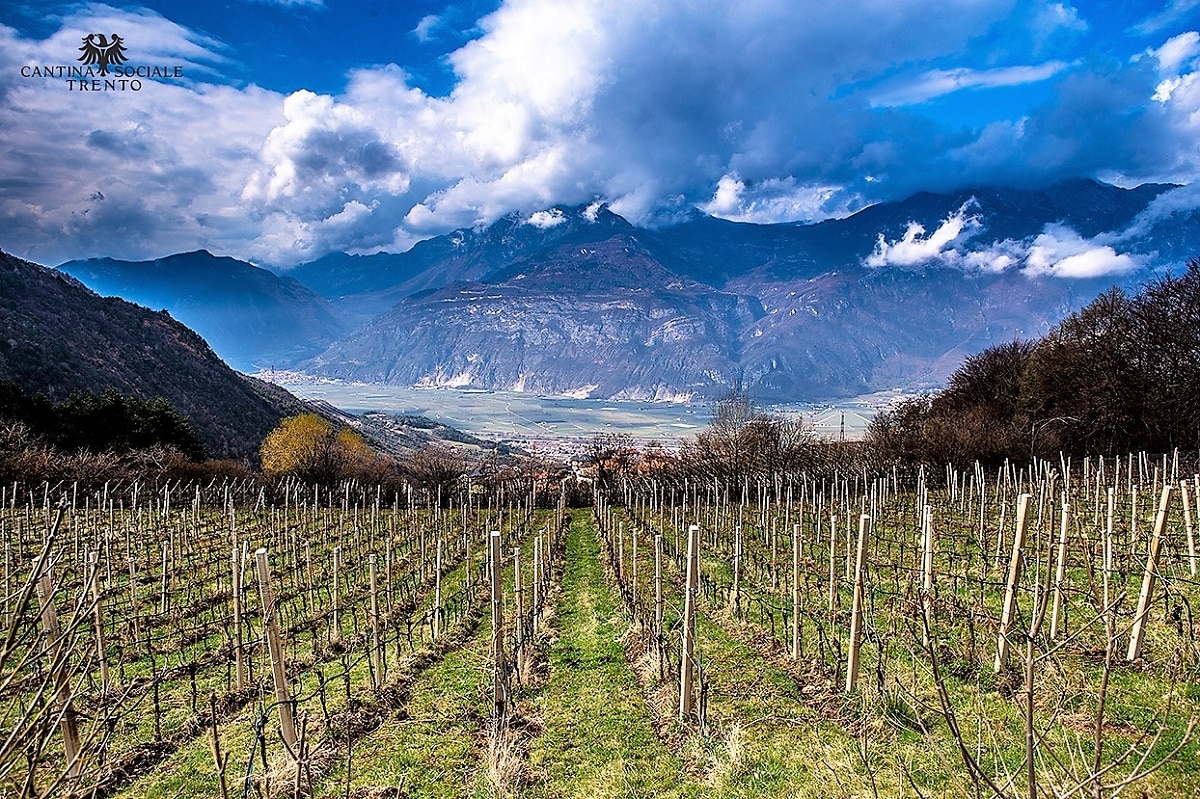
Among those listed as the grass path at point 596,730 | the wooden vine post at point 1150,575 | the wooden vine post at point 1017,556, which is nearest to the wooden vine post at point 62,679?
the grass path at point 596,730

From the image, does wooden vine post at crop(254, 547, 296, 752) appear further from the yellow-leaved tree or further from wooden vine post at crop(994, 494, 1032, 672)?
the yellow-leaved tree

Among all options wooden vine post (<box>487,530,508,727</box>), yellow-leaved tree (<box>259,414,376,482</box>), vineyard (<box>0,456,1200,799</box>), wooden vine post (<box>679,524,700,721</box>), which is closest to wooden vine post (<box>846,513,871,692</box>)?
vineyard (<box>0,456,1200,799</box>)

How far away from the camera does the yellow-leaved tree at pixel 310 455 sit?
42.5m

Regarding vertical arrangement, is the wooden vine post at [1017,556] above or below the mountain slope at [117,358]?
below

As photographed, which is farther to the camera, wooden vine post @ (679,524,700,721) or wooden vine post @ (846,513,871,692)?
wooden vine post @ (679,524,700,721)

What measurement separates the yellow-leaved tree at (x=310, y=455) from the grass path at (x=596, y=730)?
34553mm

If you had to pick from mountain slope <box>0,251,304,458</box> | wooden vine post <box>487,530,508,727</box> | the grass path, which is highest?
mountain slope <box>0,251,304,458</box>

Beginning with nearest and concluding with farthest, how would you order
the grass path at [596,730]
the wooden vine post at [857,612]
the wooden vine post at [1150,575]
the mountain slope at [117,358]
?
the wooden vine post at [1150,575] < the grass path at [596,730] < the wooden vine post at [857,612] < the mountain slope at [117,358]

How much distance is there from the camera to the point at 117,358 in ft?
227

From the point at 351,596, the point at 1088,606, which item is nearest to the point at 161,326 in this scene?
the point at 351,596

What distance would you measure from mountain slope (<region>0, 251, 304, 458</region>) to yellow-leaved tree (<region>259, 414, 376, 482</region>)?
29.2 ft

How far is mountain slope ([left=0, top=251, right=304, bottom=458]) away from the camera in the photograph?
196 feet

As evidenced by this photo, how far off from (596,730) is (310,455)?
40.1 metres

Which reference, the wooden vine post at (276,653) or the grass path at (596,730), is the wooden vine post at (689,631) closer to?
the grass path at (596,730)
